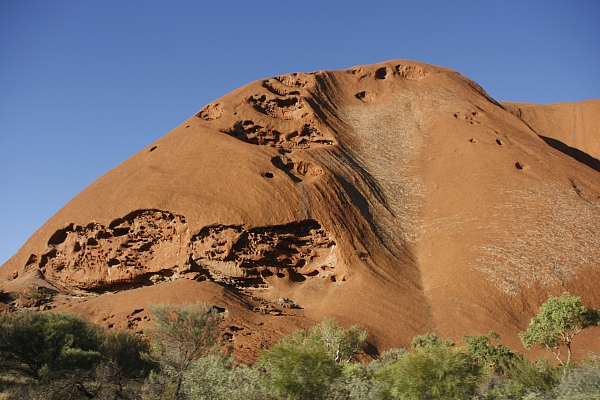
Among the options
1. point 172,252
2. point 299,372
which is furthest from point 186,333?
point 172,252

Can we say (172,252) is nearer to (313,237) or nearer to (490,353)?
(313,237)

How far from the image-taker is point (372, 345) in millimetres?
24844

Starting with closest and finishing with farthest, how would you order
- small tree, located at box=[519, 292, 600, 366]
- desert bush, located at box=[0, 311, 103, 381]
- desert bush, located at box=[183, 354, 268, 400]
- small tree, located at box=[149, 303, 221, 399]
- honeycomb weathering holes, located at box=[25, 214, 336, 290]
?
1. desert bush, located at box=[183, 354, 268, 400]
2. small tree, located at box=[149, 303, 221, 399]
3. desert bush, located at box=[0, 311, 103, 381]
4. small tree, located at box=[519, 292, 600, 366]
5. honeycomb weathering holes, located at box=[25, 214, 336, 290]

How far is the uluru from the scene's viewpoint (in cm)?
2723

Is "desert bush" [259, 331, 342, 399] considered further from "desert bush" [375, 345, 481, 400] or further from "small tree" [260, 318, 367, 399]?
"desert bush" [375, 345, 481, 400]

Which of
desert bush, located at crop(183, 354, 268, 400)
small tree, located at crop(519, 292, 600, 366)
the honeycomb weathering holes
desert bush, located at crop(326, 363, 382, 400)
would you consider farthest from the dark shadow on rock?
desert bush, located at crop(183, 354, 268, 400)

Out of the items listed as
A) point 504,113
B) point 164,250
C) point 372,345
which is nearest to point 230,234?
point 164,250

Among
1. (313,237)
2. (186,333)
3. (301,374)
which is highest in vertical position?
(313,237)

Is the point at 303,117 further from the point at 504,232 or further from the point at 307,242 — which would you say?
the point at 504,232

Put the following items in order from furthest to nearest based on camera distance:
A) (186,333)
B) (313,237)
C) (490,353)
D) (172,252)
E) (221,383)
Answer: (313,237)
(172,252)
(490,353)
(186,333)
(221,383)

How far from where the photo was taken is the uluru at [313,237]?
2723 centimetres

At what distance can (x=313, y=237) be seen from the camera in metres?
31.8

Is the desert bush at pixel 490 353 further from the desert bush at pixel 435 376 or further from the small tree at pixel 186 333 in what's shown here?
the small tree at pixel 186 333

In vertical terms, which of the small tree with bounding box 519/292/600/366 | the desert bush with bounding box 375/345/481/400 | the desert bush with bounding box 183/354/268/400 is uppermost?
the small tree with bounding box 519/292/600/366
